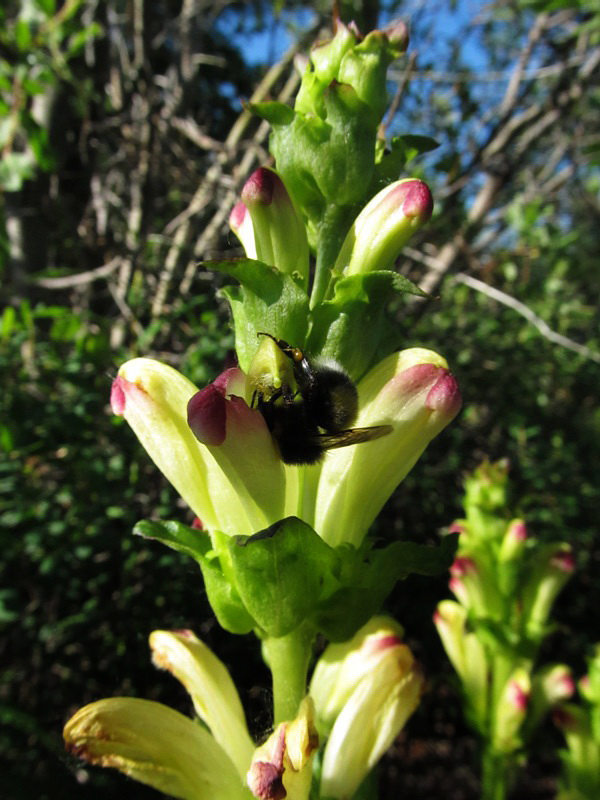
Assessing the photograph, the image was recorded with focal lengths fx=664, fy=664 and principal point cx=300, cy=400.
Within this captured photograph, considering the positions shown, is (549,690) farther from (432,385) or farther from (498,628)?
(432,385)

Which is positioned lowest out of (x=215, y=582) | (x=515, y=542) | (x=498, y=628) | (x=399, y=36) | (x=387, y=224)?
(x=498, y=628)

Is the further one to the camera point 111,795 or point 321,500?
point 111,795

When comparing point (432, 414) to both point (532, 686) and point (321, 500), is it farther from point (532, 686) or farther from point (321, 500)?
point (532, 686)

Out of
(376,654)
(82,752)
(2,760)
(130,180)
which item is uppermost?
(130,180)

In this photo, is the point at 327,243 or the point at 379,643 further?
the point at 379,643

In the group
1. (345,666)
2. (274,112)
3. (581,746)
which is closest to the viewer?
(274,112)

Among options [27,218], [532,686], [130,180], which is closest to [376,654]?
[532,686]

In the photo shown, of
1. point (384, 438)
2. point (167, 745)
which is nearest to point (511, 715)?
point (167, 745)

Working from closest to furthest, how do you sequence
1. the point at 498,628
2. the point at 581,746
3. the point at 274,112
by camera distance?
1. the point at 274,112
2. the point at 498,628
3. the point at 581,746
